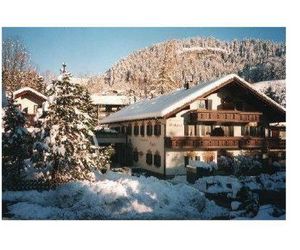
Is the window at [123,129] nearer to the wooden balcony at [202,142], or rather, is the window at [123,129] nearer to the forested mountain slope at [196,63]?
the forested mountain slope at [196,63]

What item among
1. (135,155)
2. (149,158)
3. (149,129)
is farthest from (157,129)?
(135,155)

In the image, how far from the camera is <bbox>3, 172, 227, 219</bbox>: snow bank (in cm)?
1550

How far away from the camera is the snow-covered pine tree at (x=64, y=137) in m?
17.0

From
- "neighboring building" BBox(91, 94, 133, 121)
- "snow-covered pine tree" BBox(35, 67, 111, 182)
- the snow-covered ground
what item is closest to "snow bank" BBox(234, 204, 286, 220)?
the snow-covered ground

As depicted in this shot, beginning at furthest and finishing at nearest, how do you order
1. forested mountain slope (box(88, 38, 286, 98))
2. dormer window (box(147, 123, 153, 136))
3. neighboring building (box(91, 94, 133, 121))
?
neighboring building (box(91, 94, 133, 121))
dormer window (box(147, 123, 153, 136))
forested mountain slope (box(88, 38, 286, 98))

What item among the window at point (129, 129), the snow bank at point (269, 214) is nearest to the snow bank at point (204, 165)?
the snow bank at point (269, 214)

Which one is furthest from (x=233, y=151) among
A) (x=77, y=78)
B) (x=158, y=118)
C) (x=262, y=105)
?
(x=77, y=78)

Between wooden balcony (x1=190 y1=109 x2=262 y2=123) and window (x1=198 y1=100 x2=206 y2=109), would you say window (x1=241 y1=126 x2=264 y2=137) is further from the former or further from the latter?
window (x1=198 y1=100 x2=206 y2=109)

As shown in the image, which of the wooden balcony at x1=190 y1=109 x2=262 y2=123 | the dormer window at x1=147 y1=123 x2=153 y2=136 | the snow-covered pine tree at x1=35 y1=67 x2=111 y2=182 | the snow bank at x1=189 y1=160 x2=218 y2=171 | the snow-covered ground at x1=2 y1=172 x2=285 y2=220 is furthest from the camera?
the dormer window at x1=147 y1=123 x2=153 y2=136

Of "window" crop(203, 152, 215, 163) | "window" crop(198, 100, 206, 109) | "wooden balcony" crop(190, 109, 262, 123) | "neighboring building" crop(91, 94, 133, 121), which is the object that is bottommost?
"window" crop(203, 152, 215, 163)

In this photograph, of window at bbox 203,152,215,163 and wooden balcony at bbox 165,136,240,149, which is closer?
wooden balcony at bbox 165,136,240,149

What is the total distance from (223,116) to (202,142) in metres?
2.11

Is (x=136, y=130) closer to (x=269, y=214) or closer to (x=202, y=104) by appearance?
(x=202, y=104)

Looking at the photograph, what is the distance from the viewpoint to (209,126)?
902 inches
